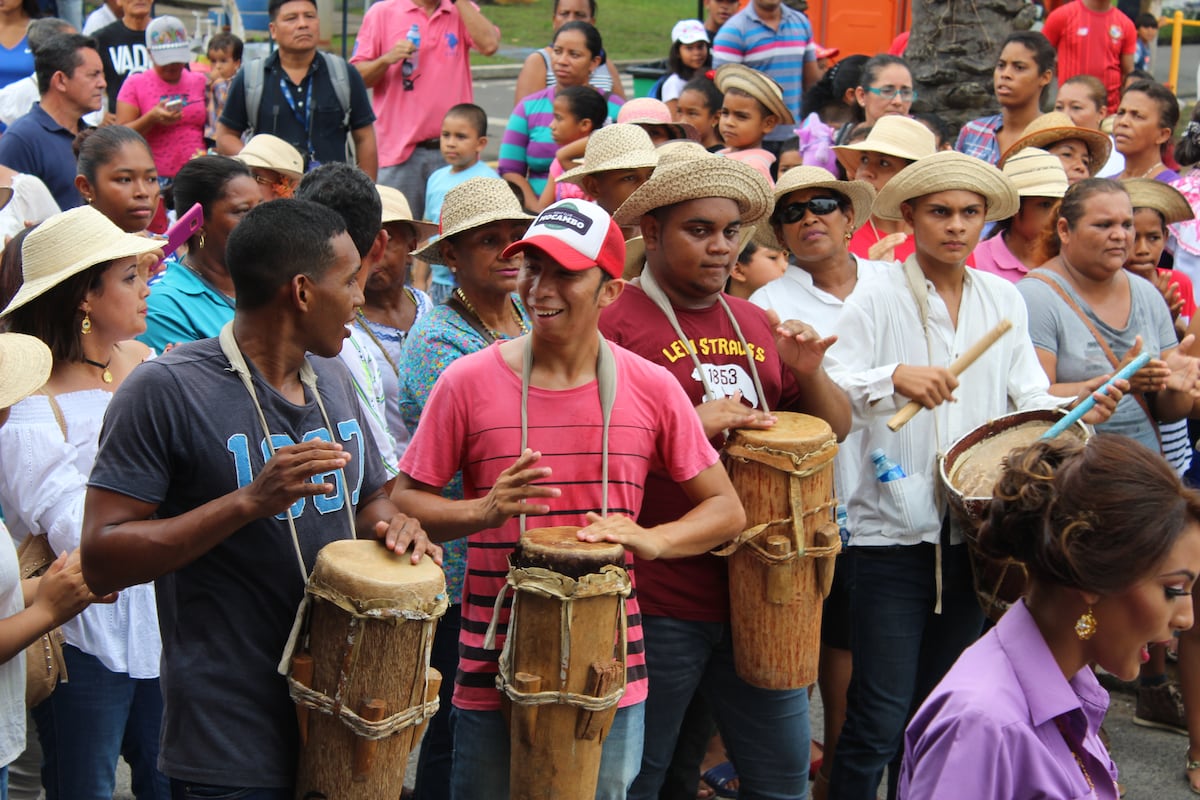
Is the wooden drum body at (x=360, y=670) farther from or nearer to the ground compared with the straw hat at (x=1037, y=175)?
nearer to the ground

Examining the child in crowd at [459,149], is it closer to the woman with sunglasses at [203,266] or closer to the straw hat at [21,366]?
the woman with sunglasses at [203,266]

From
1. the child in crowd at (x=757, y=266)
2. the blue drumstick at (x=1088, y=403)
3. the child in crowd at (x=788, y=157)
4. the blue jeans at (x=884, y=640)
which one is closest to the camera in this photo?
the blue drumstick at (x=1088, y=403)

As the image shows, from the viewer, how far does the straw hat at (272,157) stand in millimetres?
6543

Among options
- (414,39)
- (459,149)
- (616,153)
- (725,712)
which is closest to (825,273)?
(616,153)

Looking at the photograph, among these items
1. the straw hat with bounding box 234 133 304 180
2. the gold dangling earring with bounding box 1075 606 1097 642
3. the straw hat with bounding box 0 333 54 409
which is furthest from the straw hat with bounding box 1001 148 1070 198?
the straw hat with bounding box 0 333 54 409

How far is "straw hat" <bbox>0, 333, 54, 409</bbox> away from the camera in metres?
3.54

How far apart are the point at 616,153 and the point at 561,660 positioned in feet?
9.92

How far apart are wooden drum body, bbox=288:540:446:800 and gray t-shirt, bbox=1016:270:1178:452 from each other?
3.38 m

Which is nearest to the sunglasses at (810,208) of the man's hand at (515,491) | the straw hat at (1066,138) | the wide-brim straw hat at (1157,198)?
the wide-brim straw hat at (1157,198)

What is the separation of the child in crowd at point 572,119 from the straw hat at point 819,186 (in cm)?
289

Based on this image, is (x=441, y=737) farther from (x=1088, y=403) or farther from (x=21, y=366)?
(x=1088, y=403)

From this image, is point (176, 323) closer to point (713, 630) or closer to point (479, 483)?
point (479, 483)

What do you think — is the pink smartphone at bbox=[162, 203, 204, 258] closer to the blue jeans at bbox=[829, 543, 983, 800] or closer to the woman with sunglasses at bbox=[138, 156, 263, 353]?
the woman with sunglasses at bbox=[138, 156, 263, 353]

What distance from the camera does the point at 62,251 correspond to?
4.04 m
